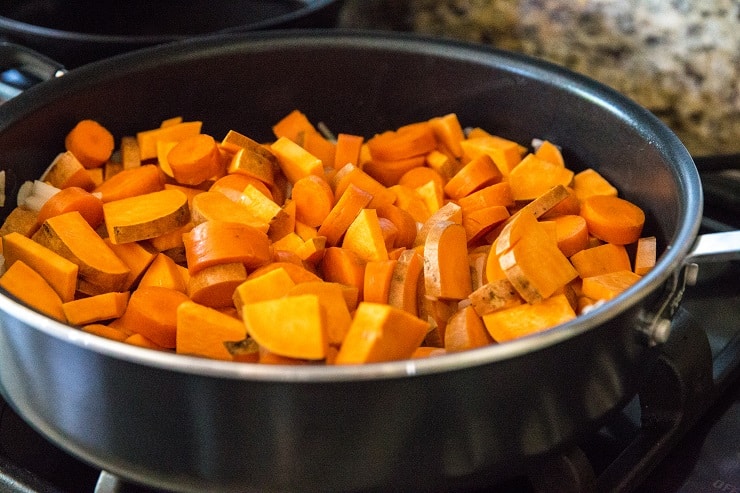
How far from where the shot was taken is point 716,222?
127 cm

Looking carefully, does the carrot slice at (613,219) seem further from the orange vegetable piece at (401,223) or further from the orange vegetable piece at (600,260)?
the orange vegetable piece at (401,223)

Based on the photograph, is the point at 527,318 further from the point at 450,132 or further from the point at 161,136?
the point at 161,136

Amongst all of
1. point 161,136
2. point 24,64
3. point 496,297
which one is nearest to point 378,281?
point 496,297

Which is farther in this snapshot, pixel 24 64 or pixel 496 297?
pixel 24 64

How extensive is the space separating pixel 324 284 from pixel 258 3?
0.90 meters

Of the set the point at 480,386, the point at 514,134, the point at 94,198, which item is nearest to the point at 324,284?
the point at 480,386

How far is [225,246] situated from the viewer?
0.89 m

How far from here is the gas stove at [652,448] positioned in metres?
0.86

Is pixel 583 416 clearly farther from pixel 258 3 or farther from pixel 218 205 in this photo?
pixel 258 3

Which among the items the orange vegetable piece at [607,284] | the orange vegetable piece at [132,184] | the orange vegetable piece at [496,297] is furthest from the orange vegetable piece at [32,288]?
the orange vegetable piece at [607,284]

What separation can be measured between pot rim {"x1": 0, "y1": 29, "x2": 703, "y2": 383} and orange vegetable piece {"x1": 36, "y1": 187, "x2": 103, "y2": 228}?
12 centimetres

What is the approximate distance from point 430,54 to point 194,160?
16.5 inches

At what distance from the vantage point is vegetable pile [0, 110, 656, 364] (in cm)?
80

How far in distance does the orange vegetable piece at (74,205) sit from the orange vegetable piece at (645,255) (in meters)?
0.70
